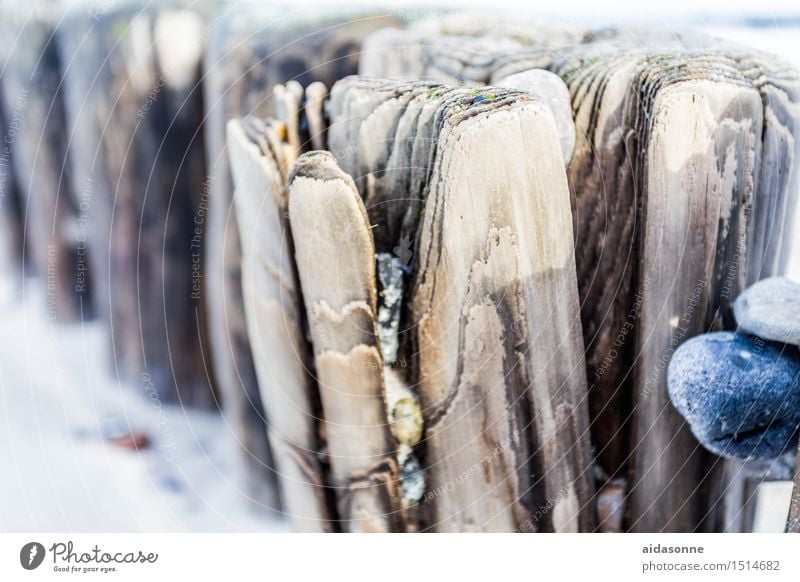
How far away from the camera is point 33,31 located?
1.58 feet

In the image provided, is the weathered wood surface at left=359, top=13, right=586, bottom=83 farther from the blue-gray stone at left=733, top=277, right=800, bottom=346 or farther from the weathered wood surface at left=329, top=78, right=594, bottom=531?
the blue-gray stone at left=733, top=277, right=800, bottom=346

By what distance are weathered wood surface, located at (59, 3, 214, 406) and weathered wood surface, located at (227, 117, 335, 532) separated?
43 millimetres

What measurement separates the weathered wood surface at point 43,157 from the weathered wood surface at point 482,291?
0.22 m

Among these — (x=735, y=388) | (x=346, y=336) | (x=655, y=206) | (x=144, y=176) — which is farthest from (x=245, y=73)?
(x=735, y=388)

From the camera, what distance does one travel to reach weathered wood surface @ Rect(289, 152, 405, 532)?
44 cm

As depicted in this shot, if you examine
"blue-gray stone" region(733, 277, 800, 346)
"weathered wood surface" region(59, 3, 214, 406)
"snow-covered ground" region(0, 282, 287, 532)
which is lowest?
"snow-covered ground" region(0, 282, 287, 532)

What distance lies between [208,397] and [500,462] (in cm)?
25

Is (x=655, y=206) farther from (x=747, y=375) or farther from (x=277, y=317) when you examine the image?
(x=277, y=317)

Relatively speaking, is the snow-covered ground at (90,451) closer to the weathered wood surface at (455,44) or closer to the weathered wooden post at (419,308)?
the weathered wooden post at (419,308)

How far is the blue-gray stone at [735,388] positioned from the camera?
47 centimetres

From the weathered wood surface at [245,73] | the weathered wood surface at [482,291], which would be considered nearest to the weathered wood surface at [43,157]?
the weathered wood surface at [245,73]

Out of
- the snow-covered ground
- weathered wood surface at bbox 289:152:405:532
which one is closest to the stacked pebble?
weathered wood surface at bbox 289:152:405:532

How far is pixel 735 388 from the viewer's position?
0.47 metres

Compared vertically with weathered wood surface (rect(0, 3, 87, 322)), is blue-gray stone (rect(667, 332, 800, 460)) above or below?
below
